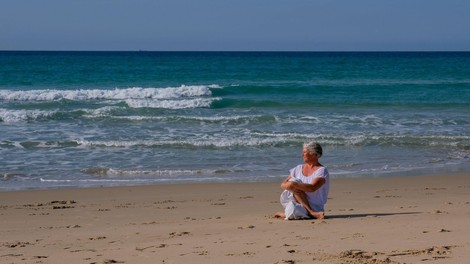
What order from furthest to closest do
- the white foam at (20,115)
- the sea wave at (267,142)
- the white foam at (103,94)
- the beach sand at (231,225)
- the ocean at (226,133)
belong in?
1. the white foam at (103,94)
2. the white foam at (20,115)
3. the sea wave at (267,142)
4. the ocean at (226,133)
5. the beach sand at (231,225)

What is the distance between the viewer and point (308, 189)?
7.86 metres

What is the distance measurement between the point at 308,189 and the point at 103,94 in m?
23.1

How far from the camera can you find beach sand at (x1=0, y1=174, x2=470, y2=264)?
5.98m

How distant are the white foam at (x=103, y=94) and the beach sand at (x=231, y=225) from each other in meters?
18.6

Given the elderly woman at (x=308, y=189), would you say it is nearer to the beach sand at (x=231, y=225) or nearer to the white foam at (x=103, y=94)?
the beach sand at (x=231, y=225)

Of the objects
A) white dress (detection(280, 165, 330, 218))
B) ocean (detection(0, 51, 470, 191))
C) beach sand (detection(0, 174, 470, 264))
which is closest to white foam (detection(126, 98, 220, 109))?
ocean (detection(0, 51, 470, 191))

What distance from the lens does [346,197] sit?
32.7 ft

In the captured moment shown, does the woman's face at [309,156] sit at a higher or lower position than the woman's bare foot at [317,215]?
higher

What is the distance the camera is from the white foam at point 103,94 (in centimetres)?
2864

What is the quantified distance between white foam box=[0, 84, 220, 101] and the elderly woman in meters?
21.3

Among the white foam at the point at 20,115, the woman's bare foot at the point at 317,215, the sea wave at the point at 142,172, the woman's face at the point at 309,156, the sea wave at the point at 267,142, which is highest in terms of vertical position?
the woman's face at the point at 309,156

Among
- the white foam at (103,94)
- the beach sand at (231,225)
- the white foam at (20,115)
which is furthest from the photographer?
the white foam at (103,94)

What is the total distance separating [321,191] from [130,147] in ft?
26.8

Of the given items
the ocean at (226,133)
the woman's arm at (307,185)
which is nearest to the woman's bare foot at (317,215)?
the woman's arm at (307,185)
